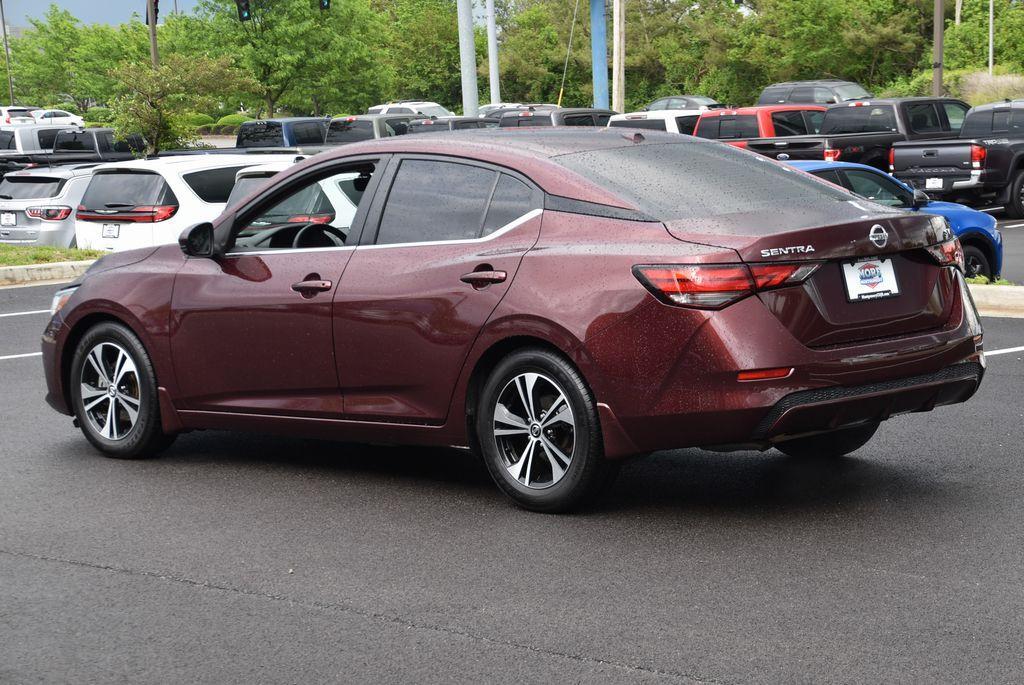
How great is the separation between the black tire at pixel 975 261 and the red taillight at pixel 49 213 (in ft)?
40.3

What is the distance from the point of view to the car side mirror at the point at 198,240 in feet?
24.3

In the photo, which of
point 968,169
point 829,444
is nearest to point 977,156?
point 968,169

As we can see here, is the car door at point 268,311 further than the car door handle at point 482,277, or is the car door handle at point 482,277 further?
the car door at point 268,311

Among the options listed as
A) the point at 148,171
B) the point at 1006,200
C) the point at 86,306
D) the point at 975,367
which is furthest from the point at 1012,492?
the point at 1006,200

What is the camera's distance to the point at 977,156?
74.7 ft

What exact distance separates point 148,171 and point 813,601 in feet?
43.0

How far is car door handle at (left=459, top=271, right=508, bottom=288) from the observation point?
6367 mm

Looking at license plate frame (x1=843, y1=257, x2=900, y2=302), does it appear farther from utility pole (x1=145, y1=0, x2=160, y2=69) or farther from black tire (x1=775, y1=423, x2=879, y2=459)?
utility pole (x1=145, y1=0, x2=160, y2=69)

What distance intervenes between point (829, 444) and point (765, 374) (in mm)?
1698

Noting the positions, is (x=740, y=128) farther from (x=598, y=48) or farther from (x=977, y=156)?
(x=598, y=48)

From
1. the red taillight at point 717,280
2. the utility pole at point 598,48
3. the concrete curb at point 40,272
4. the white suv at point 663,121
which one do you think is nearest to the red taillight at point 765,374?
the red taillight at point 717,280

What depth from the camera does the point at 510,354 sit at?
21.0 ft

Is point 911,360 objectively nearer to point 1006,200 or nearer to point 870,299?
point 870,299

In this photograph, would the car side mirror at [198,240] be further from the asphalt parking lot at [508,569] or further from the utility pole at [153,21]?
the utility pole at [153,21]
